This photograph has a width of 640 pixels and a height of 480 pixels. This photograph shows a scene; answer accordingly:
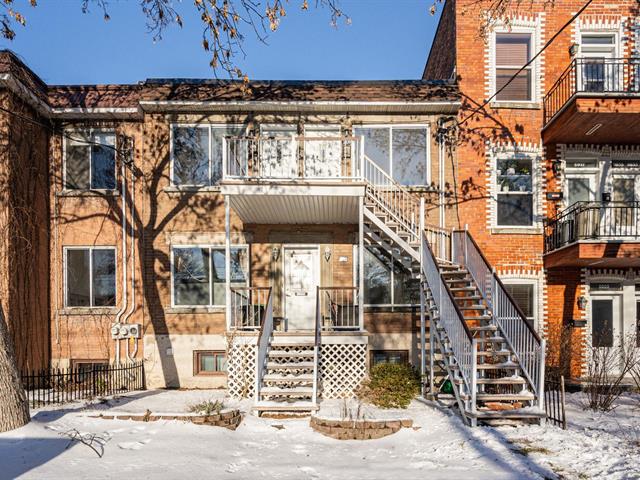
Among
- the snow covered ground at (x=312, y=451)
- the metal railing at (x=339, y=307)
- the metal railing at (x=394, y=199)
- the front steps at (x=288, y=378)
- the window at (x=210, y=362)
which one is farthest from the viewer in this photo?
the window at (x=210, y=362)

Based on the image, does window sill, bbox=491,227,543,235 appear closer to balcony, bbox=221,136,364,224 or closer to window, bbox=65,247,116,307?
balcony, bbox=221,136,364,224

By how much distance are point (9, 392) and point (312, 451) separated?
14.7 feet

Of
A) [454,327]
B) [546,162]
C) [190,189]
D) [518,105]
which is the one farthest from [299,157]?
[546,162]

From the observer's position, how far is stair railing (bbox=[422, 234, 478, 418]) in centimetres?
740

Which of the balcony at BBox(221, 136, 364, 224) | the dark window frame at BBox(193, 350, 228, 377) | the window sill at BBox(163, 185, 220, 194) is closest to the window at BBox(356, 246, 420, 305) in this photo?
the balcony at BBox(221, 136, 364, 224)

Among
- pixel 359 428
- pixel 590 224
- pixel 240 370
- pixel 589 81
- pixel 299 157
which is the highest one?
pixel 589 81

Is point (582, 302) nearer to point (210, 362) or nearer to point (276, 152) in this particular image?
point (276, 152)

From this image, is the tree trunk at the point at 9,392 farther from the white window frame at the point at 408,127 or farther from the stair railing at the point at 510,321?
the white window frame at the point at 408,127

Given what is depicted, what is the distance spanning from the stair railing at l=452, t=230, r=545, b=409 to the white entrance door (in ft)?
13.0

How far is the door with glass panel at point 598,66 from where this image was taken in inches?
477

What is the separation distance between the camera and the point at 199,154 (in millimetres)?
12562

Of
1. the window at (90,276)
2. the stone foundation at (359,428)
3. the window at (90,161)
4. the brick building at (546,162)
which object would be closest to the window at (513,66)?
the brick building at (546,162)

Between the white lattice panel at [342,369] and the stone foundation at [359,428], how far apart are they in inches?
88.9

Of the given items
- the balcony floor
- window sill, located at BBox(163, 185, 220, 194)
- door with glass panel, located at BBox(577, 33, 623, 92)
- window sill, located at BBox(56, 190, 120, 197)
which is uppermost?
door with glass panel, located at BBox(577, 33, 623, 92)
